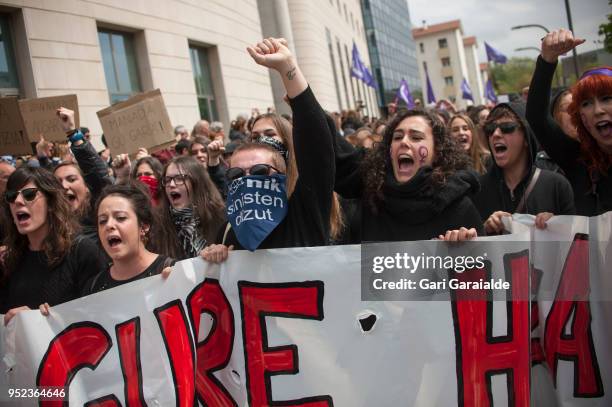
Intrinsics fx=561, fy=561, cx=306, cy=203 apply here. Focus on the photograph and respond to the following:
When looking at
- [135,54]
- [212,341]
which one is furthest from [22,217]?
[135,54]

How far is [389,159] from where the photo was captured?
284 cm

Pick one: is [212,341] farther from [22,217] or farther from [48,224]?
[22,217]

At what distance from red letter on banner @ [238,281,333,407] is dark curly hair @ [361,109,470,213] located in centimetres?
57

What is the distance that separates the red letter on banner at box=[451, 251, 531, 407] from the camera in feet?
7.67

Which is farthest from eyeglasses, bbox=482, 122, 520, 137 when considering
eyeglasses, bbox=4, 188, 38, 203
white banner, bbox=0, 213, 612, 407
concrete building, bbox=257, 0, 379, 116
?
concrete building, bbox=257, 0, 379, 116

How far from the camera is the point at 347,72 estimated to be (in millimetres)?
36969

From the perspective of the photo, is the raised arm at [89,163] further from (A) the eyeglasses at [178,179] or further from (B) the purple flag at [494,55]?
(B) the purple flag at [494,55]

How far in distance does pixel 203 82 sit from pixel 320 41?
15.4 metres

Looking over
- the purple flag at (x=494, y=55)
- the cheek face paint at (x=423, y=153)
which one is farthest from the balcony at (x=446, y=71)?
the cheek face paint at (x=423, y=153)

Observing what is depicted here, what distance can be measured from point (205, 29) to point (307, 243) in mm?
13597

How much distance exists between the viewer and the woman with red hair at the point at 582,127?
2666 millimetres

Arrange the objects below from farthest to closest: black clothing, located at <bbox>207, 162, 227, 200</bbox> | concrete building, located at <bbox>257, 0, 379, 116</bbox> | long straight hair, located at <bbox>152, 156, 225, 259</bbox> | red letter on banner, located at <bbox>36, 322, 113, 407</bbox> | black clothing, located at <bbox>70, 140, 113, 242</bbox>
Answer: concrete building, located at <bbox>257, 0, 379, 116</bbox>, black clothing, located at <bbox>207, 162, 227, 200</bbox>, black clothing, located at <bbox>70, 140, 113, 242</bbox>, long straight hair, located at <bbox>152, 156, 225, 259</bbox>, red letter on banner, located at <bbox>36, 322, 113, 407</bbox>

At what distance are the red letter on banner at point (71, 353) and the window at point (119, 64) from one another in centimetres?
937

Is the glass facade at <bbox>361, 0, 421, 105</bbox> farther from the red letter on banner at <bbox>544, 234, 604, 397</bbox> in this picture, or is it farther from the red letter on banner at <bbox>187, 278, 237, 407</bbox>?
the red letter on banner at <bbox>187, 278, 237, 407</bbox>
